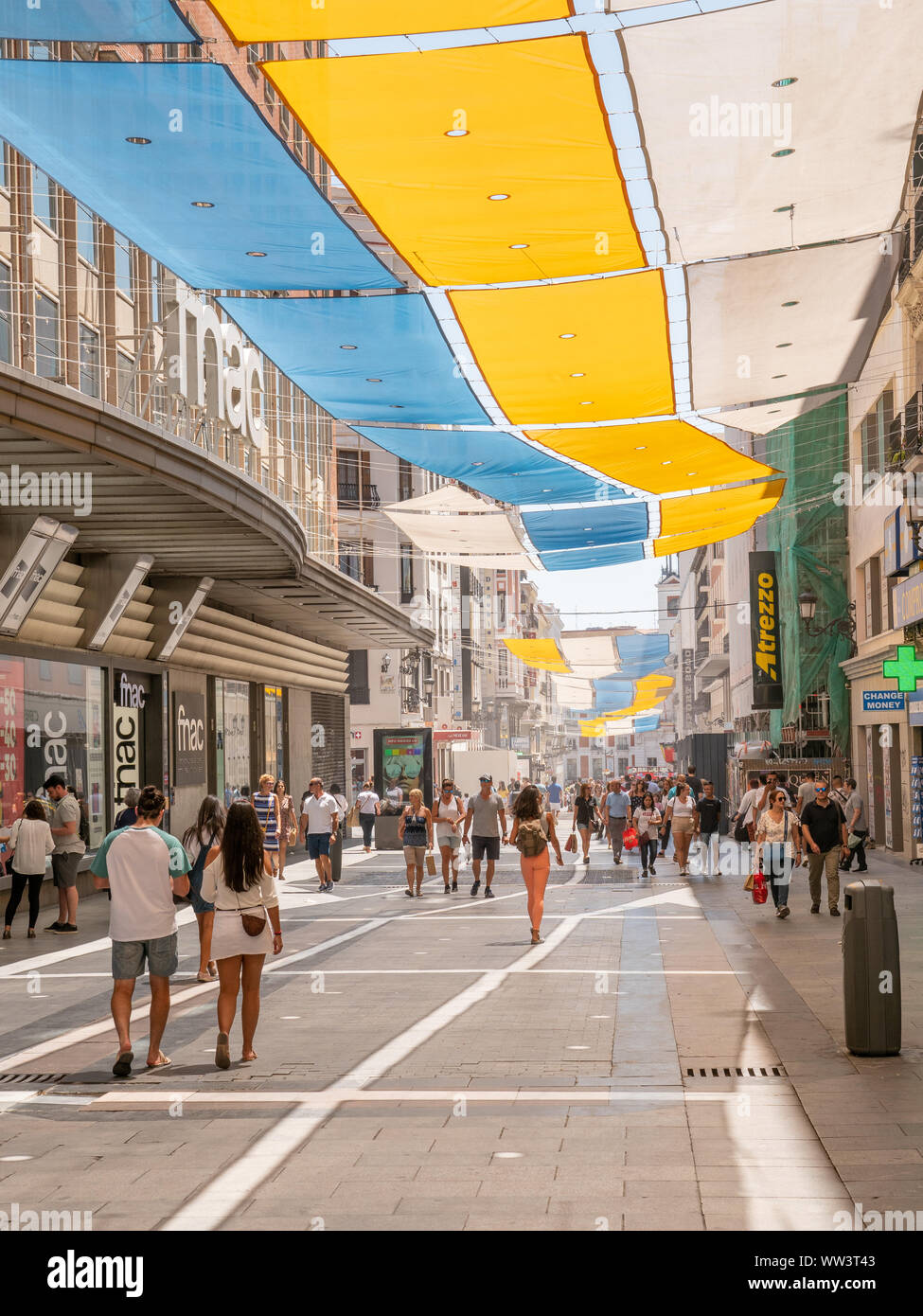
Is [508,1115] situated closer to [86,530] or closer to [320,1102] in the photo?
[320,1102]

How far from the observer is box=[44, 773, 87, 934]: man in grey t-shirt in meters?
16.4

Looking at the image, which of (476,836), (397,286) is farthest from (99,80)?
(476,836)

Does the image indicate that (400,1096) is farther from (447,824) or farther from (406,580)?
(406,580)

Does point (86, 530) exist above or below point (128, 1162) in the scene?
above

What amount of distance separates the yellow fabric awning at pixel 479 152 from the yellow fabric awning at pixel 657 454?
479cm

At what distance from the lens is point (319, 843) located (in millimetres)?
22141

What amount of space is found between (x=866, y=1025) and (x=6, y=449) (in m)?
9.52

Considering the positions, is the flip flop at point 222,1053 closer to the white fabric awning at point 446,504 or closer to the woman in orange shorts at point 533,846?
the woman in orange shorts at point 533,846

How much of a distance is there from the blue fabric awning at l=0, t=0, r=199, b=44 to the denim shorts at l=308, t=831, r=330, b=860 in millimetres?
14821

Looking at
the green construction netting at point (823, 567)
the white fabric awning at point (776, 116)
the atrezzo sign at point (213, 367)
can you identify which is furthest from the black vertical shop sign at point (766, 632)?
the white fabric awning at point (776, 116)

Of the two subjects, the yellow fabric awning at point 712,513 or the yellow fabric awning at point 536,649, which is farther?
the yellow fabric awning at point 536,649

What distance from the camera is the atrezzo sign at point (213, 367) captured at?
20.2 metres

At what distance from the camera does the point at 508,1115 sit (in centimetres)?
723

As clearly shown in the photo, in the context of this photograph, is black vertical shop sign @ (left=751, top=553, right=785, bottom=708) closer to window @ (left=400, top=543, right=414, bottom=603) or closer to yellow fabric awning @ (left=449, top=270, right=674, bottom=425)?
yellow fabric awning @ (left=449, top=270, right=674, bottom=425)
